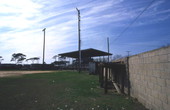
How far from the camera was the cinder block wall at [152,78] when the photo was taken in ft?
14.1

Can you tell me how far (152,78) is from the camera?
5.29 metres

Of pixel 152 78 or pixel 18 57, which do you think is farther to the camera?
pixel 18 57

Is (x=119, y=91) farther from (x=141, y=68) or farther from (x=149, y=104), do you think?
(x=149, y=104)

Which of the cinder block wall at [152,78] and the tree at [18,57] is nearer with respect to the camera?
the cinder block wall at [152,78]

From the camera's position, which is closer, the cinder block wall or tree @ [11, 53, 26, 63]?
the cinder block wall

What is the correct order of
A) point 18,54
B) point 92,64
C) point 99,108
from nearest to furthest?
point 99,108 → point 92,64 → point 18,54

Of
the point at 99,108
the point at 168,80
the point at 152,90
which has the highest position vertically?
the point at 168,80

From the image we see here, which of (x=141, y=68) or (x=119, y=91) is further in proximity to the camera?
(x=119, y=91)

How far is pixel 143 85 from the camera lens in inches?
245

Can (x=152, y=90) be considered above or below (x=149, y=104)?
above

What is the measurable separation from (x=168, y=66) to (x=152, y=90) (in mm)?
1361

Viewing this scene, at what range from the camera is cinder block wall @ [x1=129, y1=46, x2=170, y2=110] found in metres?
4.31

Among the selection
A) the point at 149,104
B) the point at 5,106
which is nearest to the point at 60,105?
the point at 5,106

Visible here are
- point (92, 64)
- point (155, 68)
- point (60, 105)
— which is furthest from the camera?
point (92, 64)
